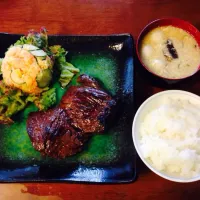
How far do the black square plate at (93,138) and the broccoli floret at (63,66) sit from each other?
0.06 metres

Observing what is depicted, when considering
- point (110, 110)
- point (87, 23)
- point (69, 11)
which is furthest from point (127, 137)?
point (69, 11)

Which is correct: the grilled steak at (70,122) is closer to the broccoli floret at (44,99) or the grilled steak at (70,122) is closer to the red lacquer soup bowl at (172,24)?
the broccoli floret at (44,99)

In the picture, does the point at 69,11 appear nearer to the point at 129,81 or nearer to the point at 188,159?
the point at 129,81

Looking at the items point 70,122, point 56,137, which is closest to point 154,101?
point 70,122

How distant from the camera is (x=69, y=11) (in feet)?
9.67

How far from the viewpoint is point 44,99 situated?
2.47 meters

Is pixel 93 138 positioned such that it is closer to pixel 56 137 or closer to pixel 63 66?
pixel 56 137

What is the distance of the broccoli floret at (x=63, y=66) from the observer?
2594 mm

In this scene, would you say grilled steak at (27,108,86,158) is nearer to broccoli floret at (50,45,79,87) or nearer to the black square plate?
the black square plate

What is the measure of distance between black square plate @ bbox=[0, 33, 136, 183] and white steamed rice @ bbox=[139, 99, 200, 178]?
7.3 inches

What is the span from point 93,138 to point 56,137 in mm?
293

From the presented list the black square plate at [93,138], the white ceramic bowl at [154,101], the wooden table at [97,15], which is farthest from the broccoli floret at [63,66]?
the white ceramic bowl at [154,101]

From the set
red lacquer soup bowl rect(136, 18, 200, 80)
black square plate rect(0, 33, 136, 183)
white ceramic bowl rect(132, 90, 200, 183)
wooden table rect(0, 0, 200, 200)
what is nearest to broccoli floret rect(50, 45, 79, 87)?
black square plate rect(0, 33, 136, 183)

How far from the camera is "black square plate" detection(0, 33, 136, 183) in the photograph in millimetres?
2258
